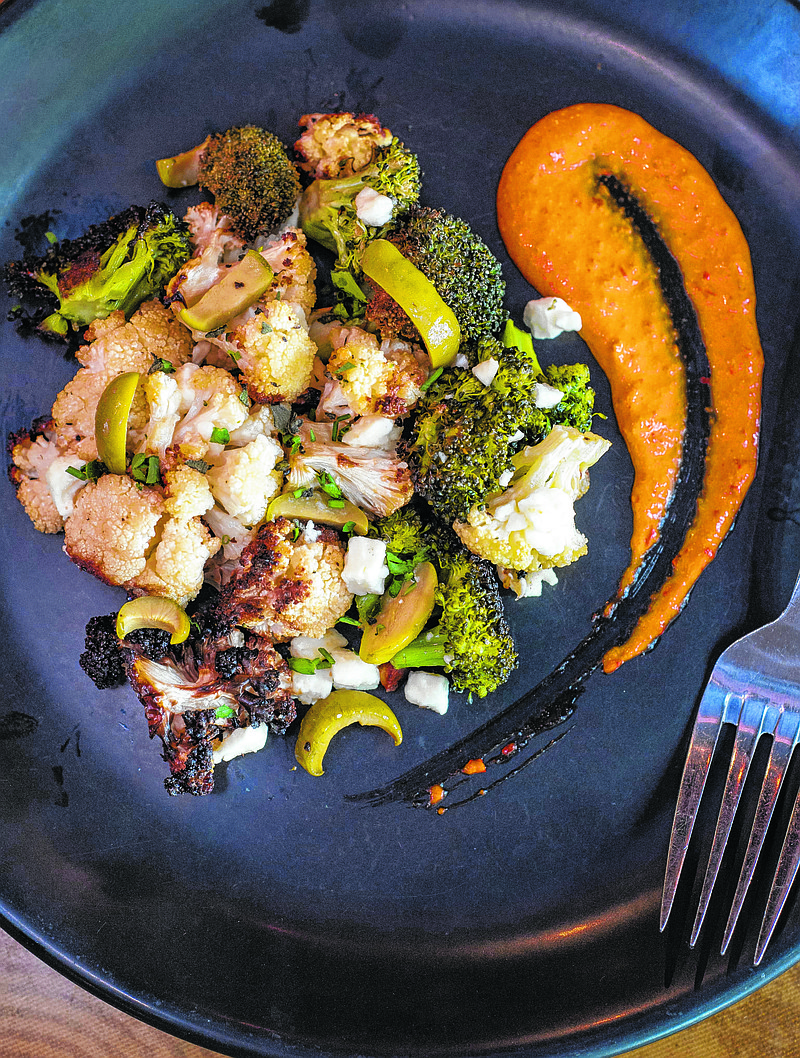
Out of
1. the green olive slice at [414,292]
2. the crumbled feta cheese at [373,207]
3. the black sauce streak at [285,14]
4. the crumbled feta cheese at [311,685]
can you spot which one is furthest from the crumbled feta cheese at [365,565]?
the black sauce streak at [285,14]

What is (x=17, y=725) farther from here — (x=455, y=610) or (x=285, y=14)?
(x=285, y=14)

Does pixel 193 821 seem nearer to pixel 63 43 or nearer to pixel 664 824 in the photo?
pixel 664 824

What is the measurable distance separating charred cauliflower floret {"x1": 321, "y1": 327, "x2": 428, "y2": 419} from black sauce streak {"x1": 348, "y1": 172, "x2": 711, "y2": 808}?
101cm

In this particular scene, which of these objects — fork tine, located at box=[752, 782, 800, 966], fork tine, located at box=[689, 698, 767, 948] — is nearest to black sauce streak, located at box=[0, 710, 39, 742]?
fork tine, located at box=[689, 698, 767, 948]

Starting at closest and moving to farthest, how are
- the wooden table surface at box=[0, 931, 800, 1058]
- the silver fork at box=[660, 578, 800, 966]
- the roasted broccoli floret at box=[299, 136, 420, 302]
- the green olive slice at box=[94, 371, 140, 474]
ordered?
the green olive slice at box=[94, 371, 140, 474] → the roasted broccoli floret at box=[299, 136, 420, 302] → the silver fork at box=[660, 578, 800, 966] → the wooden table surface at box=[0, 931, 800, 1058]

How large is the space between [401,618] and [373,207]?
1.31 m

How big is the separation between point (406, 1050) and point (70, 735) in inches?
61.9

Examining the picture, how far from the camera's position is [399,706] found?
2.32 meters

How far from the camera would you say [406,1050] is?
7.26 feet

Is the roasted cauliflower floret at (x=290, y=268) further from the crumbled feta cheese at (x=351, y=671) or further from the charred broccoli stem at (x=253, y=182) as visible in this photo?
the crumbled feta cheese at (x=351, y=671)

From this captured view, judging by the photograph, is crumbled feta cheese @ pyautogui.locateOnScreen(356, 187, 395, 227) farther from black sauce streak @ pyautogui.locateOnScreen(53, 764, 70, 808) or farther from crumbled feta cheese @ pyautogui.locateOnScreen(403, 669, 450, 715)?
black sauce streak @ pyautogui.locateOnScreen(53, 764, 70, 808)

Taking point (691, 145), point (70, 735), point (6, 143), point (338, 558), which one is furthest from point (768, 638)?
point (6, 143)

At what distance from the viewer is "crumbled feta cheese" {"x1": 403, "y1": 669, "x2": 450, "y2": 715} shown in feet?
7.40

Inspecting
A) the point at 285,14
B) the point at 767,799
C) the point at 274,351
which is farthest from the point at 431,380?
the point at 767,799
